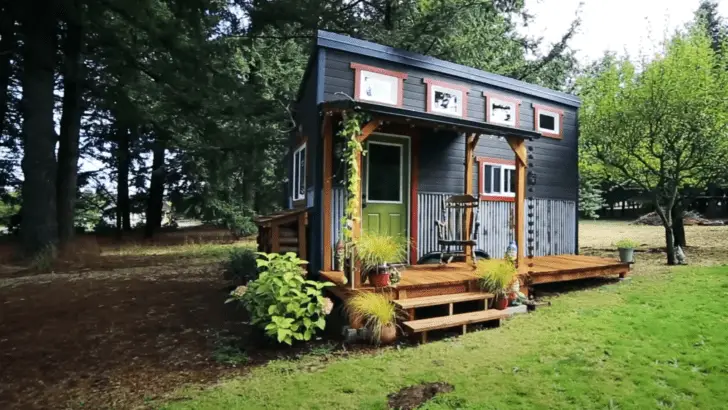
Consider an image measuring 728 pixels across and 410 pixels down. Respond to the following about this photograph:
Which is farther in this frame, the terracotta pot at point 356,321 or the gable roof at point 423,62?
the gable roof at point 423,62

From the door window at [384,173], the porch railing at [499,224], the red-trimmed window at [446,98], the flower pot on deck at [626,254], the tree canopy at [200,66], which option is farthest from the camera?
the tree canopy at [200,66]

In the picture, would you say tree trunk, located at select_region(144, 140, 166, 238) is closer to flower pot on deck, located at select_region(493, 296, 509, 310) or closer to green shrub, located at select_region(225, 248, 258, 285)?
green shrub, located at select_region(225, 248, 258, 285)

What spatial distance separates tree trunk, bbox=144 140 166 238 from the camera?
17031 millimetres

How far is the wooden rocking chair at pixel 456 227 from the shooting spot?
654 cm

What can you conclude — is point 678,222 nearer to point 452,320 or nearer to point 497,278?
point 497,278

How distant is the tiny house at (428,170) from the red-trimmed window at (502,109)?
25 mm

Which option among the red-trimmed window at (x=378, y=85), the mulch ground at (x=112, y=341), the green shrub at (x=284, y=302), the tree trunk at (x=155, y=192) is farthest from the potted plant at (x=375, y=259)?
the tree trunk at (x=155, y=192)

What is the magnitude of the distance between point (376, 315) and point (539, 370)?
62.7 inches

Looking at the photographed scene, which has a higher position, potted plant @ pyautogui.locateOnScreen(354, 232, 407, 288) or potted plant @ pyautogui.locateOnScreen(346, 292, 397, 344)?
potted plant @ pyautogui.locateOnScreen(354, 232, 407, 288)

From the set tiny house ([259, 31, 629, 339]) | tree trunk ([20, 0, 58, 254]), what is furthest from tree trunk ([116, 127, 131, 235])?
tiny house ([259, 31, 629, 339])

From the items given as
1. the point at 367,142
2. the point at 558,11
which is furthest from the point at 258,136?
the point at 558,11

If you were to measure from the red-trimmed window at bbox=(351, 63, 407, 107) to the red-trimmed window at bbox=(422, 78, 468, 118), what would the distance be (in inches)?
21.0

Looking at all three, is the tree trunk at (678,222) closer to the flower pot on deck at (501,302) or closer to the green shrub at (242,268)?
the flower pot on deck at (501,302)

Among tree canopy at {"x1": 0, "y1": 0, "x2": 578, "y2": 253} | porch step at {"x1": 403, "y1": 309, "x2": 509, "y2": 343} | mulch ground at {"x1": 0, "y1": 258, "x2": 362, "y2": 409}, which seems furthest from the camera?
tree canopy at {"x1": 0, "y1": 0, "x2": 578, "y2": 253}
